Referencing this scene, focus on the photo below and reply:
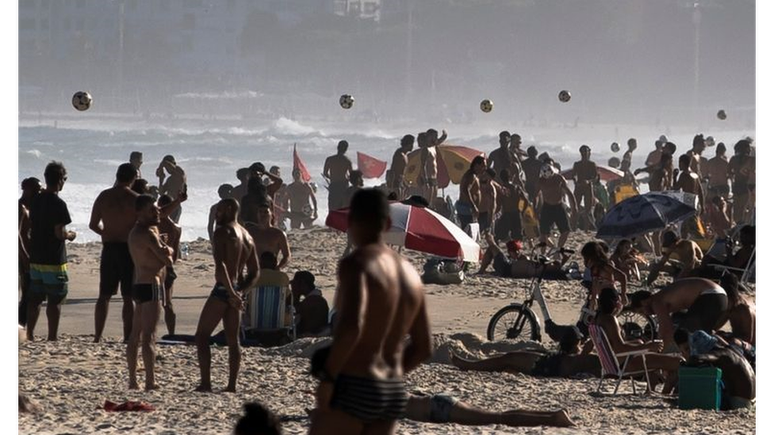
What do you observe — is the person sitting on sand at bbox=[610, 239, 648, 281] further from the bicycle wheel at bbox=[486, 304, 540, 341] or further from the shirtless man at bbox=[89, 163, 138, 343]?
the shirtless man at bbox=[89, 163, 138, 343]

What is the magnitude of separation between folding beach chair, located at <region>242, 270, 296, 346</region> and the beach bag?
432cm

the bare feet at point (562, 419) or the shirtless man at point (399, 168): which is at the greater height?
the shirtless man at point (399, 168)

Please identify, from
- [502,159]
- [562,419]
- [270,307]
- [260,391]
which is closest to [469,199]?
[502,159]

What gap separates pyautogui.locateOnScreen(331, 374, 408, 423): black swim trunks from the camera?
448 centimetres

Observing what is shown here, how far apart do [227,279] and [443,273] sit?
A: 22.1 ft

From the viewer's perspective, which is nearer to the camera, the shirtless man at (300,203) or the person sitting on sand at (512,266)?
the person sitting on sand at (512,266)

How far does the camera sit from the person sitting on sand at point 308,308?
10562mm

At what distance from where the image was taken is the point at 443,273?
48.3 feet

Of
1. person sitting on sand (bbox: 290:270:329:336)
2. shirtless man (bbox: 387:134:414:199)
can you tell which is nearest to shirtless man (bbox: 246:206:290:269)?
person sitting on sand (bbox: 290:270:329:336)

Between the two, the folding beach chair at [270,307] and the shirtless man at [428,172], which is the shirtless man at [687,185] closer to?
the shirtless man at [428,172]

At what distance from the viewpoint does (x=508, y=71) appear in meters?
82.3

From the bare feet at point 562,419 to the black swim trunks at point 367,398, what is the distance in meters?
3.04

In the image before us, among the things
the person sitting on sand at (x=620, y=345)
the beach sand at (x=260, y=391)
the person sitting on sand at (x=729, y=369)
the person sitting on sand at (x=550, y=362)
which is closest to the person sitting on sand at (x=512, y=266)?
the beach sand at (x=260, y=391)

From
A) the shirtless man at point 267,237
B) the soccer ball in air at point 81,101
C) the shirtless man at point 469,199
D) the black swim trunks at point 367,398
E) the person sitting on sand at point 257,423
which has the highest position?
the soccer ball in air at point 81,101
